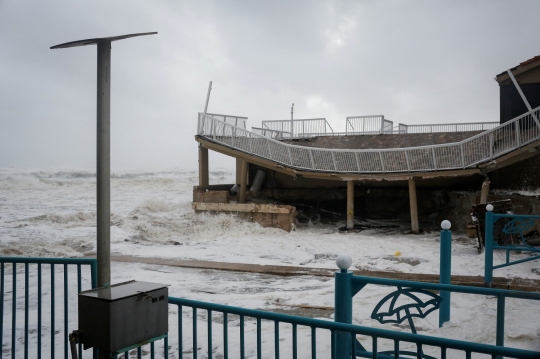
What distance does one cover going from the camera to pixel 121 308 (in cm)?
287

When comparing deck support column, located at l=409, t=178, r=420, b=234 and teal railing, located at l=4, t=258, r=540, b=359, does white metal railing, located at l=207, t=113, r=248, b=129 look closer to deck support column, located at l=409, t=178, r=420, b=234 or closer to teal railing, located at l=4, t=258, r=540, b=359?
deck support column, located at l=409, t=178, r=420, b=234

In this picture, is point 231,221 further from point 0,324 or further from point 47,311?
point 0,324

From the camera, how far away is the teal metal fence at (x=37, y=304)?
388 centimetres

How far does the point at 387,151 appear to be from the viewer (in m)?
16.6

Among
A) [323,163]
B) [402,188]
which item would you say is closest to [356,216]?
[402,188]

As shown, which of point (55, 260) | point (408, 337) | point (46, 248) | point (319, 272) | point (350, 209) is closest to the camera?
point (408, 337)

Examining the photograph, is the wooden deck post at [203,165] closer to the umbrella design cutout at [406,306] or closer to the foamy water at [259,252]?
the foamy water at [259,252]

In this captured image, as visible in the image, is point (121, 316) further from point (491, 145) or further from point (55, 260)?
point (491, 145)

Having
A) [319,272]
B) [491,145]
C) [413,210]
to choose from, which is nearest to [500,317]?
[319,272]

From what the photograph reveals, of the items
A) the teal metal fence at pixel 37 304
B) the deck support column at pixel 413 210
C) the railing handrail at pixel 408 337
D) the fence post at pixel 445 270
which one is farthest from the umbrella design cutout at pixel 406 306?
the deck support column at pixel 413 210

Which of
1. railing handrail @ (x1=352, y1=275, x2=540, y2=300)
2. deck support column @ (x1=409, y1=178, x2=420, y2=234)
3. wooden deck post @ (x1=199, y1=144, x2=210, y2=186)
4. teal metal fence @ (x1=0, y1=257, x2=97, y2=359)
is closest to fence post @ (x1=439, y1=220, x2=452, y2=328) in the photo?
railing handrail @ (x1=352, y1=275, x2=540, y2=300)

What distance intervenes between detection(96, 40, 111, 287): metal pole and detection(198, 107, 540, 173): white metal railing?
13614 mm

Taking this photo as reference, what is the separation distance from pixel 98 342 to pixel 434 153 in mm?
14673

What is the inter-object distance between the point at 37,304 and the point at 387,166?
13.0 meters
